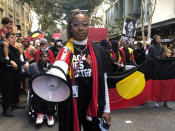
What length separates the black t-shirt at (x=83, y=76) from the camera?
1813 mm

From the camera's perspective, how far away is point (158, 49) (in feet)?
21.5

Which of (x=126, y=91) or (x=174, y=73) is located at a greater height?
(x=174, y=73)

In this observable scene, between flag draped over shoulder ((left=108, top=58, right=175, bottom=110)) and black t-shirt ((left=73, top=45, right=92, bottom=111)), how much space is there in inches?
105

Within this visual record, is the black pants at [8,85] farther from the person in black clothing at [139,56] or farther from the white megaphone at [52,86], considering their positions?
the person in black clothing at [139,56]

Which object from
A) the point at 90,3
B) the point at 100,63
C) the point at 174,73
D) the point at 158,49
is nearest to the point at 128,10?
the point at 90,3

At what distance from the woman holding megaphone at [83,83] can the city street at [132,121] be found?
198cm

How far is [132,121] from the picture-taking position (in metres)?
3.99

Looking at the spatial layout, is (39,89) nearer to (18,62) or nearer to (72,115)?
(72,115)

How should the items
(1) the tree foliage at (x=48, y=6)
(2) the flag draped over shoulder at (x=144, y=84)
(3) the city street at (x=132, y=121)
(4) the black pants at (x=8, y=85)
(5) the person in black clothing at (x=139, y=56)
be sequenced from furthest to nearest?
(1) the tree foliage at (x=48, y=6) → (5) the person in black clothing at (x=139, y=56) → (2) the flag draped over shoulder at (x=144, y=84) → (4) the black pants at (x=8, y=85) → (3) the city street at (x=132, y=121)

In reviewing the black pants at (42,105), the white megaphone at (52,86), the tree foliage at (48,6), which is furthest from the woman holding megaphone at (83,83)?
the tree foliage at (48,6)

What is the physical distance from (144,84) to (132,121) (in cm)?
107

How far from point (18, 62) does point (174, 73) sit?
3.95m

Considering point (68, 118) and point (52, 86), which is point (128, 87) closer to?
point (68, 118)

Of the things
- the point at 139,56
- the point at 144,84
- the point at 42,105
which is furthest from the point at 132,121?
the point at 139,56
